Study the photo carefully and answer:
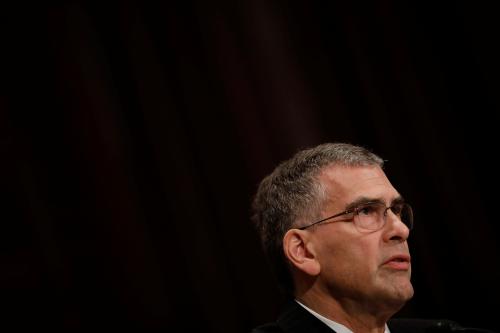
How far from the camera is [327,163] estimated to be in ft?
5.56

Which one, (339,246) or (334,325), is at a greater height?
(339,246)

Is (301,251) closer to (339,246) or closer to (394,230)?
(339,246)

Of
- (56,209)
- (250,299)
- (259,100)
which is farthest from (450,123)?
(56,209)

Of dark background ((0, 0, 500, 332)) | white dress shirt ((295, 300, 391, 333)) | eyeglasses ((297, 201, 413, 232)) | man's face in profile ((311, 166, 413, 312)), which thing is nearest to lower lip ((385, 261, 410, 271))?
man's face in profile ((311, 166, 413, 312))

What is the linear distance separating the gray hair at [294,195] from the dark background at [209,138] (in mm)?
576

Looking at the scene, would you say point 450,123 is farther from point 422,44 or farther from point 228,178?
point 228,178

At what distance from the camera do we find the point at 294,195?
1689 mm

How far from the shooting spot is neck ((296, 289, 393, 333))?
62.2 inches

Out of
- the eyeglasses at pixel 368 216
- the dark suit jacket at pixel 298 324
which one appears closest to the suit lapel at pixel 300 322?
the dark suit jacket at pixel 298 324

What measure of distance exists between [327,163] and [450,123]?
1.01 metres

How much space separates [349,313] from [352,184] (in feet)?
1.20

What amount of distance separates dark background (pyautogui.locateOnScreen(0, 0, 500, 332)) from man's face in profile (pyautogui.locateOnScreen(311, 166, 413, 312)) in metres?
0.76

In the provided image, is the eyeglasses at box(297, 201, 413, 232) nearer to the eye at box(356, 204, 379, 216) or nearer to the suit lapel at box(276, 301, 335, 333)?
the eye at box(356, 204, 379, 216)

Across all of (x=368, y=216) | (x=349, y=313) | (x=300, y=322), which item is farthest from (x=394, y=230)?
(x=300, y=322)
